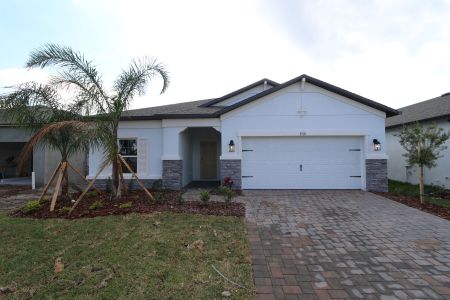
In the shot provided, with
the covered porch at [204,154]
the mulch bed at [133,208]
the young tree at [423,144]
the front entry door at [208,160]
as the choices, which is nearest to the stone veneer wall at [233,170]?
the mulch bed at [133,208]

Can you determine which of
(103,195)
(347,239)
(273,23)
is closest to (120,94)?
(103,195)

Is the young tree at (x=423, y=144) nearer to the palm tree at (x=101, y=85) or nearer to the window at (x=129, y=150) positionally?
the palm tree at (x=101, y=85)

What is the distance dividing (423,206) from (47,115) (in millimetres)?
11353

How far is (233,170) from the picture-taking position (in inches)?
439

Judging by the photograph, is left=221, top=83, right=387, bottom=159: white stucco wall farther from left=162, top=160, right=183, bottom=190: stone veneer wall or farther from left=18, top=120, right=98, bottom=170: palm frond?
left=18, top=120, right=98, bottom=170: palm frond

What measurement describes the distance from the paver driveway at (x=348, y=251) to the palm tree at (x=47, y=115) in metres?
5.11

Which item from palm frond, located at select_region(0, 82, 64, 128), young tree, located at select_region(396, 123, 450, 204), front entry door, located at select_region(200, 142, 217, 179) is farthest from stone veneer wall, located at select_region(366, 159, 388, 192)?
palm frond, located at select_region(0, 82, 64, 128)

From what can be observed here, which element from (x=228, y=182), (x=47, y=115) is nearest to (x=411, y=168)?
(x=228, y=182)

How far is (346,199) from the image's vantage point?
9117mm

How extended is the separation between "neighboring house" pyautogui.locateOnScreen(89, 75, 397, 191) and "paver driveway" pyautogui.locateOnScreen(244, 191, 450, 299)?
299 centimetres

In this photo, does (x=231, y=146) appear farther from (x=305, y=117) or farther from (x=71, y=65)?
(x=71, y=65)

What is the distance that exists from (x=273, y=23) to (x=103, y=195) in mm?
8840

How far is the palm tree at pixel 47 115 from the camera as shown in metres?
7.41

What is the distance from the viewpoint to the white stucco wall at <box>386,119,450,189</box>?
1164cm
